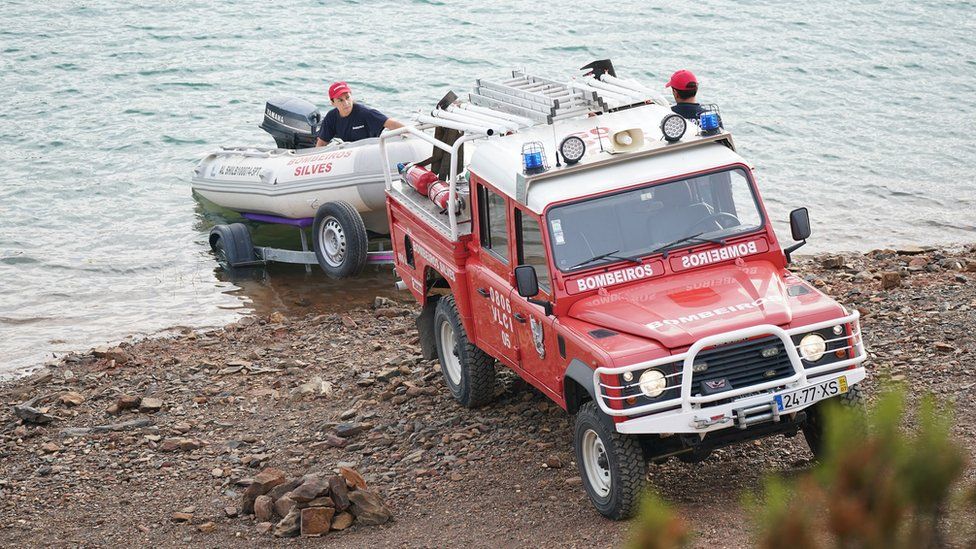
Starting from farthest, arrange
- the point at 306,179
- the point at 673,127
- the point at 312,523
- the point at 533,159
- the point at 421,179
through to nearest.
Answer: the point at 306,179 < the point at 421,179 < the point at 673,127 < the point at 533,159 < the point at 312,523

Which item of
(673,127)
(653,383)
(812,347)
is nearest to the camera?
(653,383)

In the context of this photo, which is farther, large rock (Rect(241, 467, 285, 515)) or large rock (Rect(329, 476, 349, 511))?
large rock (Rect(241, 467, 285, 515))

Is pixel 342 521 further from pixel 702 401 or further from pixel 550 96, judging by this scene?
pixel 550 96

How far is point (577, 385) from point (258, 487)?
2.12 m

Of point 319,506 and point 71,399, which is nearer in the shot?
point 319,506

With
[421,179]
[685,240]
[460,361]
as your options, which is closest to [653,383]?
[685,240]

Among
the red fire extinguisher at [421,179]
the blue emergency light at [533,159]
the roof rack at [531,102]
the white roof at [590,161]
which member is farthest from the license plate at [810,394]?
the red fire extinguisher at [421,179]

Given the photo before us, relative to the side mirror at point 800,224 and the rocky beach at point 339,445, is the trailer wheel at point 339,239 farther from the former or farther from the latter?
the side mirror at point 800,224

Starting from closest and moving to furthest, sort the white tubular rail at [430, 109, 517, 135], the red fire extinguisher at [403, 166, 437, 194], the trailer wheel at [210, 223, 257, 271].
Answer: the white tubular rail at [430, 109, 517, 135]
the red fire extinguisher at [403, 166, 437, 194]
the trailer wheel at [210, 223, 257, 271]

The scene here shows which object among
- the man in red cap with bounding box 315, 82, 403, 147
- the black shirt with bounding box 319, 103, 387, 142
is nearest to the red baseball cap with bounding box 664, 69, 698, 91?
the man in red cap with bounding box 315, 82, 403, 147

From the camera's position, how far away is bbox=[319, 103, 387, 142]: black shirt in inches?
545

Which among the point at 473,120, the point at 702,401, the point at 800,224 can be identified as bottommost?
the point at 702,401

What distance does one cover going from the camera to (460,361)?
877 cm

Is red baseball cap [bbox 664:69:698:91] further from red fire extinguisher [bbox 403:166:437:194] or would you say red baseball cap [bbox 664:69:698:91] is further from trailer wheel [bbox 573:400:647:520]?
trailer wheel [bbox 573:400:647:520]
